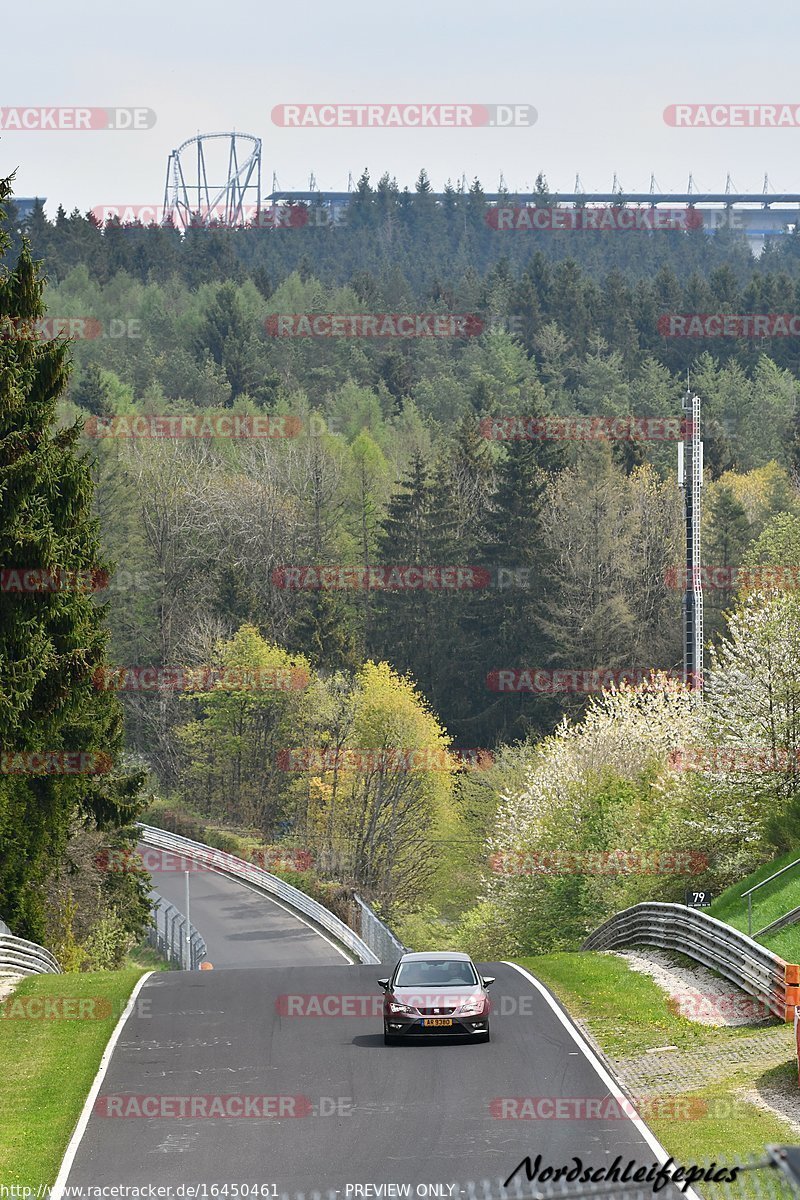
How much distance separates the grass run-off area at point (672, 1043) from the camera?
55.1 ft

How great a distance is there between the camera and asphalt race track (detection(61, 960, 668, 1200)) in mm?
16062

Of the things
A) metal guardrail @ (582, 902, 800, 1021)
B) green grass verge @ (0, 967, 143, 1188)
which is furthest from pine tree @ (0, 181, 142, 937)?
metal guardrail @ (582, 902, 800, 1021)

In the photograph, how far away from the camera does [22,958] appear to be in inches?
1264

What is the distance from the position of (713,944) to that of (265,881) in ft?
146

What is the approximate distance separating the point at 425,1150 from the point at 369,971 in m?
16.9

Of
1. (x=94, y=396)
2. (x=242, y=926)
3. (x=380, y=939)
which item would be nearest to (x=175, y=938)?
(x=242, y=926)

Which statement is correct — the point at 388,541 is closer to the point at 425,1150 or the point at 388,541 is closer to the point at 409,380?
the point at 409,380

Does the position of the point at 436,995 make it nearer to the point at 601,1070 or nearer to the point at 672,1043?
the point at 601,1070

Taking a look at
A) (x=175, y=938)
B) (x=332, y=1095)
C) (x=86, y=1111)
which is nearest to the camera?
(x=86, y=1111)

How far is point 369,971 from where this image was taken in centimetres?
3341

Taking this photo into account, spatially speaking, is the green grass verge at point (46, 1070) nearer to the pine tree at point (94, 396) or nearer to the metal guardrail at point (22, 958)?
the metal guardrail at point (22, 958)

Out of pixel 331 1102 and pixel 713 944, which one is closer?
pixel 331 1102

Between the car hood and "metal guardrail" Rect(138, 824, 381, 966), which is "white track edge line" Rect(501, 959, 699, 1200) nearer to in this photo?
the car hood

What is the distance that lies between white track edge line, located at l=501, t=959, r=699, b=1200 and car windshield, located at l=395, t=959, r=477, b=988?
5.75 ft
